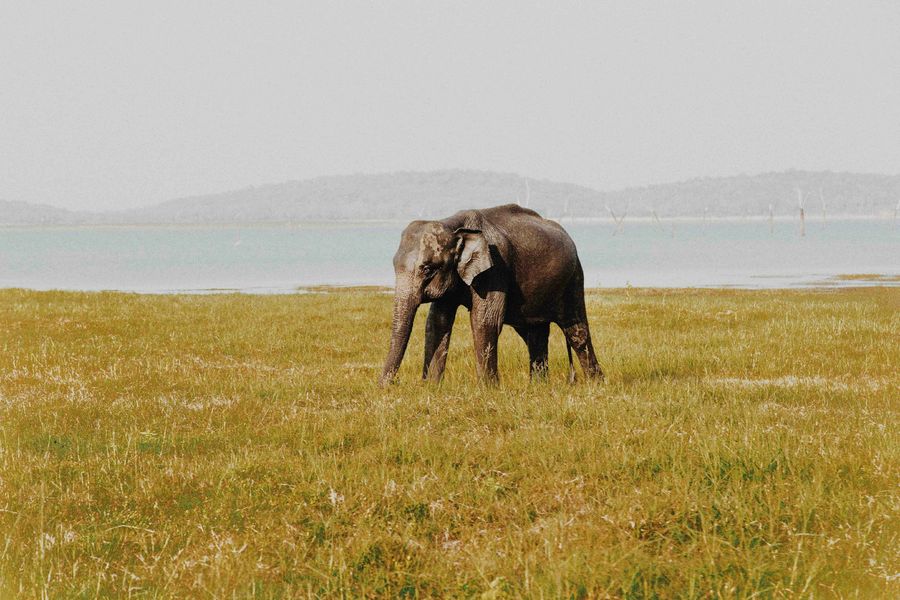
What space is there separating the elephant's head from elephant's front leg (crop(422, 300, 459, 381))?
1.84 ft

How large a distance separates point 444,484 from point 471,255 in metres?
3.80

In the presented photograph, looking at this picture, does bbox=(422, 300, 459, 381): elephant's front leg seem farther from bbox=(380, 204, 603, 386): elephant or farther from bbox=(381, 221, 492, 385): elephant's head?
bbox=(381, 221, 492, 385): elephant's head

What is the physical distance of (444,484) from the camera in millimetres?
6484

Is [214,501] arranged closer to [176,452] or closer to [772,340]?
[176,452]

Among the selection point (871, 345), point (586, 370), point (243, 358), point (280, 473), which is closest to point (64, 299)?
point (243, 358)

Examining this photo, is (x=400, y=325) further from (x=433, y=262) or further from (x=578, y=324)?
(x=578, y=324)

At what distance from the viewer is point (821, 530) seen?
5598mm

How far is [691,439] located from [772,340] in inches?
388

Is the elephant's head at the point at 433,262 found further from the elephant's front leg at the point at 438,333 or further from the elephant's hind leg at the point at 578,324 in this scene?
the elephant's hind leg at the point at 578,324

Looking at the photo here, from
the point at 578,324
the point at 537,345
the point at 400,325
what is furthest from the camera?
the point at 537,345

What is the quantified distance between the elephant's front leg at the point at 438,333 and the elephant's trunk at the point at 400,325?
42 cm

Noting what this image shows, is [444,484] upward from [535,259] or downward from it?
downward

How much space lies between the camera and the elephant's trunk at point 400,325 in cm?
987

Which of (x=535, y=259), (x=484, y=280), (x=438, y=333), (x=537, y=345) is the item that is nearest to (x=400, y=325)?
(x=438, y=333)
